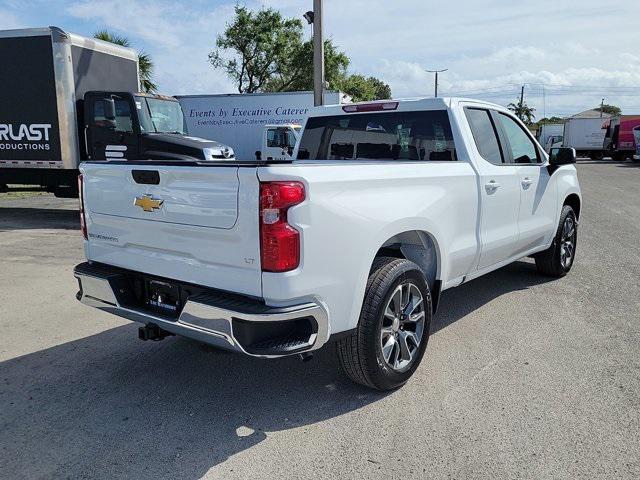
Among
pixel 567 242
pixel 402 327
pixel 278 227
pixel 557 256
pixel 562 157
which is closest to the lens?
pixel 278 227

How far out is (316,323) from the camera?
2.94m

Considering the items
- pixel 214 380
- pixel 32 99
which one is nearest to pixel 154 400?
pixel 214 380

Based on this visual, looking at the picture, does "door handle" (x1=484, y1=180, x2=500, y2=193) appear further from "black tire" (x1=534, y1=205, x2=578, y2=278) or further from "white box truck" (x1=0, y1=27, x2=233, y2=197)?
"white box truck" (x1=0, y1=27, x2=233, y2=197)

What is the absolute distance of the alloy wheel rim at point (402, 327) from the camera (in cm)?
354

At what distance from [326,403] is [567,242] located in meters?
4.21

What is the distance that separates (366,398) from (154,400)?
1370mm

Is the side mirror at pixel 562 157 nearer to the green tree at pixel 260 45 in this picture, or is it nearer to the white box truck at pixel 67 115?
the white box truck at pixel 67 115

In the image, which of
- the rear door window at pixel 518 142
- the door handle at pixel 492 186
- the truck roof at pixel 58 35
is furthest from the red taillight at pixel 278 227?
the truck roof at pixel 58 35

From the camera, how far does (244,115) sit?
75.4 feet

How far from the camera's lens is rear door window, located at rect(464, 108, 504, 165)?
15.4 feet

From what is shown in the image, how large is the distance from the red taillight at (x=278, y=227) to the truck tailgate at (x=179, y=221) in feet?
0.16

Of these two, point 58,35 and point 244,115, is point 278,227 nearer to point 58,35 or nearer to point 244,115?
point 58,35

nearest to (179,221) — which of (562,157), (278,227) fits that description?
(278,227)

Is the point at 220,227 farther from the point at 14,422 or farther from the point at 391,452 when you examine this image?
the point at 14,422
